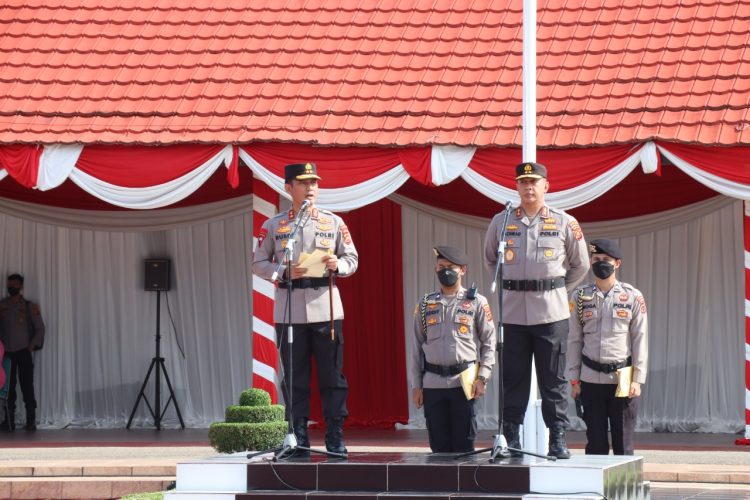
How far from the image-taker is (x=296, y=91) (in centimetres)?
1480

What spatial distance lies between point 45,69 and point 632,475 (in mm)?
8465

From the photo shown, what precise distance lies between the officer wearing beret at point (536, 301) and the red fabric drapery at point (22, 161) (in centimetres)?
612

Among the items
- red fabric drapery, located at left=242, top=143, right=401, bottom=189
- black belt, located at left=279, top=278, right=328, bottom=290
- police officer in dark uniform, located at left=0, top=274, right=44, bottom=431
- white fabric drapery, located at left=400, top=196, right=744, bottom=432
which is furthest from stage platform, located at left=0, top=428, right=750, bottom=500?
red fabric drapery, located at left=242, top=143, right=401, bottom=189

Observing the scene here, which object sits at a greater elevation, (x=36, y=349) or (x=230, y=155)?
(x=230, y=155)

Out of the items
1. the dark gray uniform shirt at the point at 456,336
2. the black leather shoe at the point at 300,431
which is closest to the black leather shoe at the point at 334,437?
the black leather shoe at the point at 300,431

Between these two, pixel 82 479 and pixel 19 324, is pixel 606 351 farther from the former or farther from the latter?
pixel 19 324

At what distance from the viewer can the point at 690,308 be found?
1529 cm

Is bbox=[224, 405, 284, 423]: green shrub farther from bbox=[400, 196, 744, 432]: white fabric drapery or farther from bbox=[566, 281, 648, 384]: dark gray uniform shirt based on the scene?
bbox=[400, 196, 744, 432]: white fabric drapery

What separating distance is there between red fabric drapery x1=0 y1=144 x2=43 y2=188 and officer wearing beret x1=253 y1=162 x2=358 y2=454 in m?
5.35

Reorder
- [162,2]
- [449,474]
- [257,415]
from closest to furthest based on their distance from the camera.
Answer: [449,474]
[257,415]
[162,2]

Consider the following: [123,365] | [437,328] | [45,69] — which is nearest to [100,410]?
[123,365]

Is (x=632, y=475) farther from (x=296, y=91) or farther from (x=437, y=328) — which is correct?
(x=296, y=91)

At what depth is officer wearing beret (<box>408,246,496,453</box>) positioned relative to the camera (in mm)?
10297

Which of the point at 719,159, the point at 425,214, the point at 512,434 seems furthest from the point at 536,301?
the point at 425,214
